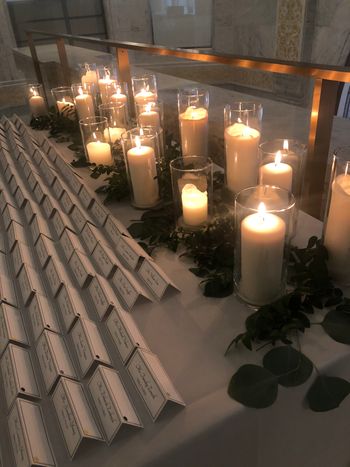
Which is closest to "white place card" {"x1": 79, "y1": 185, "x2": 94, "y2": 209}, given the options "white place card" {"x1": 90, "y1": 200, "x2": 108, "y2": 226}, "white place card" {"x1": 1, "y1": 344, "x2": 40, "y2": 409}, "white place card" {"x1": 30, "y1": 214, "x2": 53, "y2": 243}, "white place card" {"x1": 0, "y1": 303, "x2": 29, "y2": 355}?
"white place card" {"x1": 90, "y1": 200, "x2": 108, "y2": 226}

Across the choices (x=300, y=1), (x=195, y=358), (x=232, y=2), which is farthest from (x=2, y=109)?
(x=195, y=358)

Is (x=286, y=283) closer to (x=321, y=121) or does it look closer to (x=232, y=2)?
(x=321, y=121)

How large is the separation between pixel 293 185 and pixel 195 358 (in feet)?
1.77

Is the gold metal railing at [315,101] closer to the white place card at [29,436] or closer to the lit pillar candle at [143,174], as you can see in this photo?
the lit pillar candle at [143,174]

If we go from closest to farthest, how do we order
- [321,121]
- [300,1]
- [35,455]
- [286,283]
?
[35,455]
[286,283]
[321,121]
[300,1]

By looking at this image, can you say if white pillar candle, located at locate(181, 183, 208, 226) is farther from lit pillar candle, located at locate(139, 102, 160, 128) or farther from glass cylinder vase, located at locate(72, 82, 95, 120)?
glass cylinder vase, located at locate(72, 82, 95, 120)

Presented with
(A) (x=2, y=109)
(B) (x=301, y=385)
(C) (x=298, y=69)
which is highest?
(C) (x=298, y=69)

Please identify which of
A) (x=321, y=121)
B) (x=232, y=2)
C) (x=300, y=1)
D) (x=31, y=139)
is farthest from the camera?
(x=232, y=2)

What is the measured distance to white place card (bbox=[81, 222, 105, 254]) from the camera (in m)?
1.01

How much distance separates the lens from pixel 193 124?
130cm

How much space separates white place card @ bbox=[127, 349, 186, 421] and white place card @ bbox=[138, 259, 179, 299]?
18 cm

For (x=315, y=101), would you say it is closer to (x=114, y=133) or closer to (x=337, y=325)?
(x=337, y=325)

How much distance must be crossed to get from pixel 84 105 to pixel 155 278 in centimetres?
126

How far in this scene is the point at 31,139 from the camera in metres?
1.89
